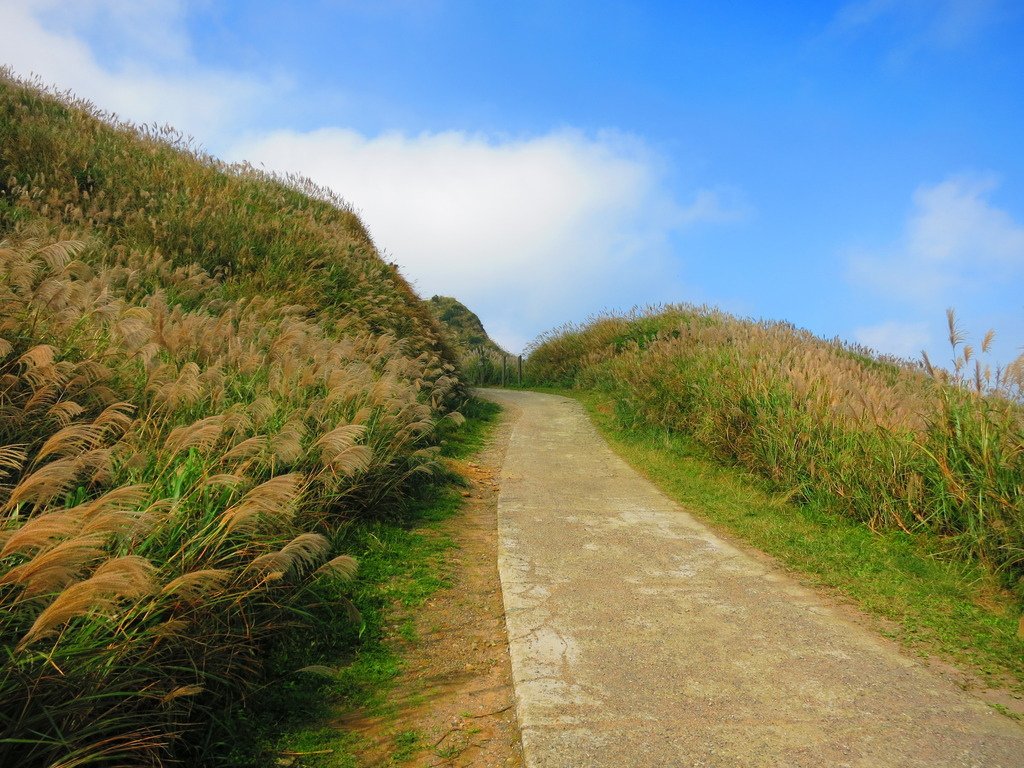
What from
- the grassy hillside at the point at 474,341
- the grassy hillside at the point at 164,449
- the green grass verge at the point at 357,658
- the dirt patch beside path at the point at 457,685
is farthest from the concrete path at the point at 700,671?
the grassy hillside at the point at 474,341

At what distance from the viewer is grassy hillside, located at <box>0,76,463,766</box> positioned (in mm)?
2723

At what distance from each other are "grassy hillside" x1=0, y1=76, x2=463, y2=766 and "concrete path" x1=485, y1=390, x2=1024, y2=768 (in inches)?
58.0

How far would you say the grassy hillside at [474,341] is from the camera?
2373 cm

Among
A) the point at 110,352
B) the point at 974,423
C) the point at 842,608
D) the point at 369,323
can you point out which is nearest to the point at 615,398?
the point at 369,323

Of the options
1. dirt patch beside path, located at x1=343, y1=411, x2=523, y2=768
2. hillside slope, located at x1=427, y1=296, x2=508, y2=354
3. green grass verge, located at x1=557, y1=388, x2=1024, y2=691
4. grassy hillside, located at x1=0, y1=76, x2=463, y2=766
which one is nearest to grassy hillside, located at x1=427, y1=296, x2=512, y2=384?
hillside slope, located at x1=427, y1=296, x2=508, y2=354

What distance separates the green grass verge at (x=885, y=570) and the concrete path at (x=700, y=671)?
36cm

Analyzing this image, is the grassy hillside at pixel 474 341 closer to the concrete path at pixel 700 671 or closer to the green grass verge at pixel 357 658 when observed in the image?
the green grass verge at pixel 357 658

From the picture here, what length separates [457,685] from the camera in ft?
13.0

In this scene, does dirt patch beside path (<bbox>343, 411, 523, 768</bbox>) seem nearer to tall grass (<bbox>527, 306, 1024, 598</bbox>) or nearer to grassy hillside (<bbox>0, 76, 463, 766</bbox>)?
grassy hillside (<bbox>0, 76, 463, 766</bbox>)

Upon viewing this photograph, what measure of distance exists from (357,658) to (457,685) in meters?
0.68

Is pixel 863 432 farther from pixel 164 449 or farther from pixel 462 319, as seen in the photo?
pixel 462 319

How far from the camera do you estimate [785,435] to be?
8.01 m

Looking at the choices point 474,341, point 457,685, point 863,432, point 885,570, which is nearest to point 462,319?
point 474,341

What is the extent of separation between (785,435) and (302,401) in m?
5.39
